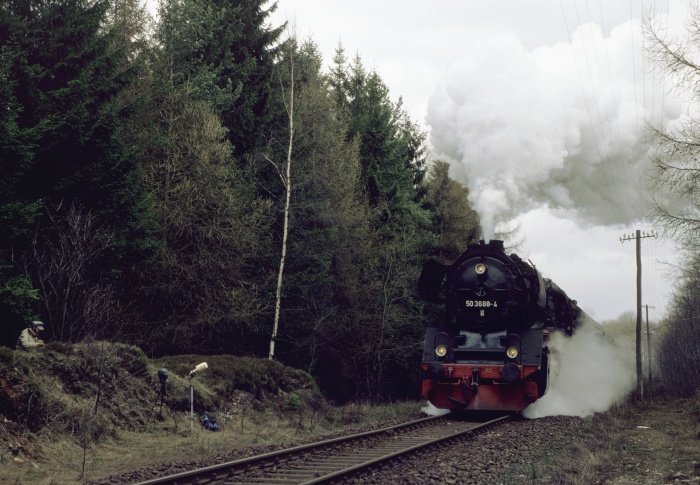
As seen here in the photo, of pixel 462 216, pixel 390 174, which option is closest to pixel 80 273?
pixel 390 174

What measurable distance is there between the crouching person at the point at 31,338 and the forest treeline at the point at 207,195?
53 centimetres

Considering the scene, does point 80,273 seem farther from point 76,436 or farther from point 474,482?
point 474,482

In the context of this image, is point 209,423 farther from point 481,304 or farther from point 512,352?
point 512,352

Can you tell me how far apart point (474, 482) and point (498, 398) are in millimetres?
6856

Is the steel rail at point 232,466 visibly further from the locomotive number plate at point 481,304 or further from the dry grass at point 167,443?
the locomotive number plate at point 481,304

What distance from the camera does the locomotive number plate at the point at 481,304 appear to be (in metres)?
14.9

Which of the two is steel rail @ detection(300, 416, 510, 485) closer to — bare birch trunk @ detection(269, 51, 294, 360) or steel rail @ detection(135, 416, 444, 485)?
steel rail @ detection(135, 416, 444, 485)

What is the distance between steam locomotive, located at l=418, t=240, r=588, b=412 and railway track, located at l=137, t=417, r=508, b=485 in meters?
1.45

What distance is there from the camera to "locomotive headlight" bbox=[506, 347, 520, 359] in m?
14.4

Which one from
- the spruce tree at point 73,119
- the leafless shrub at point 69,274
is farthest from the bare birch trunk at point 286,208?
the leafless shrub at point 69,274

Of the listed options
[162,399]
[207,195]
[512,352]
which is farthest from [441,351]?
[207,195]

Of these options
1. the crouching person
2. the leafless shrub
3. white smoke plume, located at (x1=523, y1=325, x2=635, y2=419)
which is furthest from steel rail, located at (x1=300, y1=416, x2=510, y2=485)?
the leafless shrub

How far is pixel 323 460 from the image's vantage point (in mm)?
9547

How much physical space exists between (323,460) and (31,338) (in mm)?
6405
